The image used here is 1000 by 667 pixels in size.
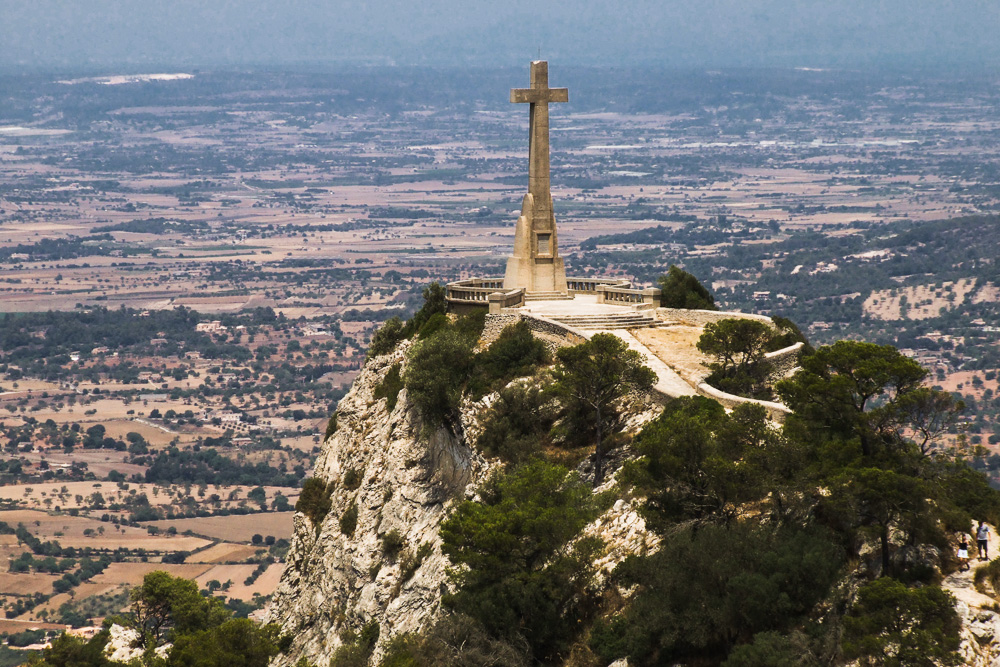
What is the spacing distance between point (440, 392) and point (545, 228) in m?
9.86

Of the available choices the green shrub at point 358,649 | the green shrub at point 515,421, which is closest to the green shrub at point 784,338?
the green shrub at point 515,421

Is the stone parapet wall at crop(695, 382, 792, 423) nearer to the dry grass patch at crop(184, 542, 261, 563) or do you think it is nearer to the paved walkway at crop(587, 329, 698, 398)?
the paved walkway at crop(587, 329, 698, 398)

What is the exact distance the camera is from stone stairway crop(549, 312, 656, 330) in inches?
2173

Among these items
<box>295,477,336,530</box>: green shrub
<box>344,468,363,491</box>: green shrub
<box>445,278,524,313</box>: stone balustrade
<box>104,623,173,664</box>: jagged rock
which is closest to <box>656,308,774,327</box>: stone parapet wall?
<box>445,278,524,313</box>: stone balustrade

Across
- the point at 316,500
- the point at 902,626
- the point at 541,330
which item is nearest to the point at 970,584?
the point at 902,626

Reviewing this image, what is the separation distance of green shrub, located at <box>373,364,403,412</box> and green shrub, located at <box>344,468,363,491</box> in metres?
2.53

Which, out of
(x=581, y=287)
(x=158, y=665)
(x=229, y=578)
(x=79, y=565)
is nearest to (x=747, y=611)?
(x=158, y=665)

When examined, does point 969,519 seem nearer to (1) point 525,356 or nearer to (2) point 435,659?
(2) point 435,659

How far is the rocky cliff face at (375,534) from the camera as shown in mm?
48656

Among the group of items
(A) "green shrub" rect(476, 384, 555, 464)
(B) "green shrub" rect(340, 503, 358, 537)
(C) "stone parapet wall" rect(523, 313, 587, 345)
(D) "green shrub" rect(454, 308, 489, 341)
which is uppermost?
(C) "stone parapet wall" rect(523, 313, 587, 345)

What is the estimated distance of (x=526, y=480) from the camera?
137 feet

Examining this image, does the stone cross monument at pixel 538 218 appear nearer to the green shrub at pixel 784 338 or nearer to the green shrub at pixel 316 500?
the green shrub at pixel 784 338

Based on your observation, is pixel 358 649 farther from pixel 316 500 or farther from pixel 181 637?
pixel 316 500

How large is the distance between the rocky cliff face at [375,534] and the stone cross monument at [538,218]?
5414 millimetres
